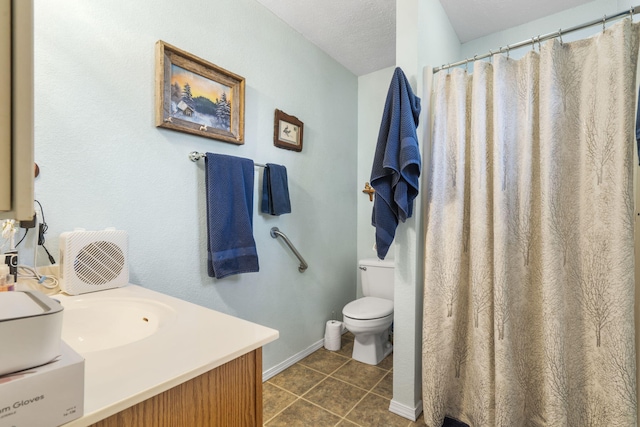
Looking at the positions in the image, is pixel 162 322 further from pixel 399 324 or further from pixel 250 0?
pixel 250 0

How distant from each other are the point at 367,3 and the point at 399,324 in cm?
195

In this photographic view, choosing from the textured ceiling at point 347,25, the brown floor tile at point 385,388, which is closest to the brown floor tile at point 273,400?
the brown floor tile at point 385,388

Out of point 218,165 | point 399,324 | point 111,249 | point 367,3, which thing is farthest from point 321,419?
point 367,3

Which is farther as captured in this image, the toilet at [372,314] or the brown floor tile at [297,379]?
the toilet at [372,314]

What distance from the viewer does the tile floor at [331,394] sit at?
5.22 ft

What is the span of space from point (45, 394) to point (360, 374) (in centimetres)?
195

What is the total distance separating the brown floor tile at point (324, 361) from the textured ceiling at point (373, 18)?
7.89 feet

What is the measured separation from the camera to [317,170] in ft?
7.89

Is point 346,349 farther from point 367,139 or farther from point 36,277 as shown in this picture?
point 36,277

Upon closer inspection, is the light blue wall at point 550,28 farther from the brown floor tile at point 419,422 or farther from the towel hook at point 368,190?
the brown floor tile at point 419,422

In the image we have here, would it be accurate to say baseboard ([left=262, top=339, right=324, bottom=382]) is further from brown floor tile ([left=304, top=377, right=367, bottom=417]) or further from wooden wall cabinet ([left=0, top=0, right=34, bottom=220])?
wooden wall cabinet ([left=0, top=0, right=34, bottom=220])

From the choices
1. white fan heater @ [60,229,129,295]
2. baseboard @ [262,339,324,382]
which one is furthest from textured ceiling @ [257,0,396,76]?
baseboard @ [262,339,324,382]

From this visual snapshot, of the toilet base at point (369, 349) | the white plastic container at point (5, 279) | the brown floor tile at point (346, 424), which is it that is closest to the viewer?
the white plastic container at point (5, 279)

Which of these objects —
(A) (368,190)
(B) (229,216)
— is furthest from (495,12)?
(B) (229,216)
